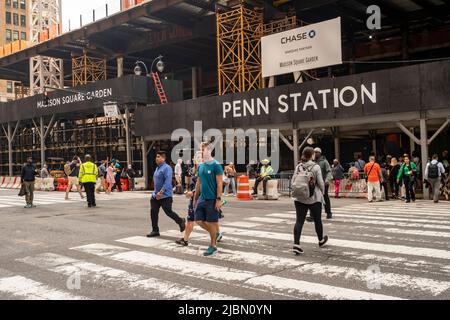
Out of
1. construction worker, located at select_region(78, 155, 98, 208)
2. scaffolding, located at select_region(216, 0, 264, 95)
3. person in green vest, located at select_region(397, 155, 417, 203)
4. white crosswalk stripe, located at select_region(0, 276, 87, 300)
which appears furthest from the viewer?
scaffolding, located at select_region(216, 0, 264, 95)

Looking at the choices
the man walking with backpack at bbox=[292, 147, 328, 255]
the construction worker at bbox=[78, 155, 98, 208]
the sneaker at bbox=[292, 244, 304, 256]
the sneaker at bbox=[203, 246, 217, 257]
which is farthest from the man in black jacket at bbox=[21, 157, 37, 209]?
the sneaker at bbox=[292, 244, 304, 256]

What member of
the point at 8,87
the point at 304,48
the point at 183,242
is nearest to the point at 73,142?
the point at 304,48

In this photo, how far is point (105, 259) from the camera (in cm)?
776

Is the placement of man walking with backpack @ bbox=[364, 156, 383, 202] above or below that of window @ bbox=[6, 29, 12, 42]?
below

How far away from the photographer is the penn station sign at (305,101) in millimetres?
20594

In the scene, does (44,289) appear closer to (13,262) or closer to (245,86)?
(13,262)

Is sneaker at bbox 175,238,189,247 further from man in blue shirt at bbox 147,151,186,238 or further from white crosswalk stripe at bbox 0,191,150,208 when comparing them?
white crosswalk stripe at bbox 0,191,150,208

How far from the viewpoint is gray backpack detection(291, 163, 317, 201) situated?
7.92 meters

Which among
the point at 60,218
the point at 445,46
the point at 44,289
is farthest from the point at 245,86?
the point at 44,289

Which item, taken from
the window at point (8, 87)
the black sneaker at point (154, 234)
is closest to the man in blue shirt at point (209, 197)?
the black sneaker at point (154, 234)

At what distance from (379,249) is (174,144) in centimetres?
2502

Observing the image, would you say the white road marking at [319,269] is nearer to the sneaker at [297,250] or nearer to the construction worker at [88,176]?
the sneaker at [297,250]

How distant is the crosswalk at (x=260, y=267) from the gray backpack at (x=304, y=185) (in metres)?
0.99

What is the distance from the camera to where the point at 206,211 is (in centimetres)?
792
